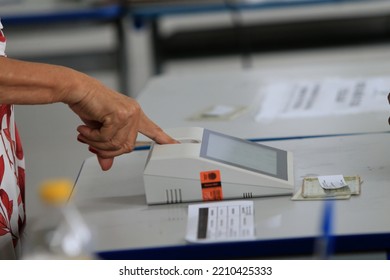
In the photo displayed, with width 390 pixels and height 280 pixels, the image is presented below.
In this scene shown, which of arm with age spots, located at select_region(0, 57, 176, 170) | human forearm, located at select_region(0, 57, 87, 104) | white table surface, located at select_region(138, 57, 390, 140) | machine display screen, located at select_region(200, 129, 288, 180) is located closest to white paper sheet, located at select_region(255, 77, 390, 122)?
white table surface, located at select_region(138, 57, 390, 140)

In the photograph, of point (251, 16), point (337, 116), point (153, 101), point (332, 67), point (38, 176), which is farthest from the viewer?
point (251, 16)

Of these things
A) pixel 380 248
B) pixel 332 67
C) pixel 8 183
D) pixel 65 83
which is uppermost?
pixel 332 67

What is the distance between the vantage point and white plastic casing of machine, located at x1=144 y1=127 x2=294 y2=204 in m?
1.31

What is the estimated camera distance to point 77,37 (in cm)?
557

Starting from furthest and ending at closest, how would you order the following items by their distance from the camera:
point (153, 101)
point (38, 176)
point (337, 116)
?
point (38, 176) → point (153, 101) → point (337, 116)

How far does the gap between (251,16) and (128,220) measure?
3.68m

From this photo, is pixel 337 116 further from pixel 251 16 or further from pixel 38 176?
pixel 251 16

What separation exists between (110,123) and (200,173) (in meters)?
0.18

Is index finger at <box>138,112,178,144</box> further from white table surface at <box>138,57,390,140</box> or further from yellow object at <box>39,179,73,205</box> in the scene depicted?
yellow object at <box>39,179,73,205</box>

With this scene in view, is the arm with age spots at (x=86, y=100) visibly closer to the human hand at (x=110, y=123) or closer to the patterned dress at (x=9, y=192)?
the human hand at (x=110, y=123)

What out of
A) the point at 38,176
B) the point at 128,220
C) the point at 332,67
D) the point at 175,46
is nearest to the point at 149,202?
the point at 128,220

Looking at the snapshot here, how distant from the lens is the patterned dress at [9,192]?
1.46 metres

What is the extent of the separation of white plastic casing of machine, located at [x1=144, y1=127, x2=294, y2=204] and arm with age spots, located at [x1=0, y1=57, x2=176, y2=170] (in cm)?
6

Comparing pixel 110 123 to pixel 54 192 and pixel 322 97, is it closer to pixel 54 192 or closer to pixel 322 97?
pixel 54 192
